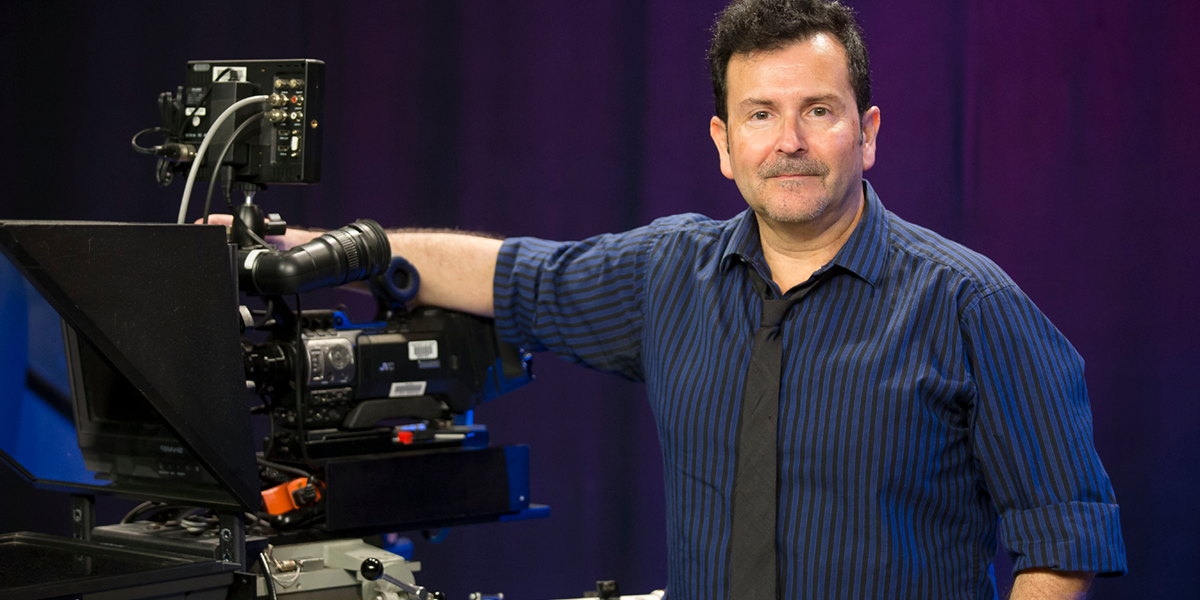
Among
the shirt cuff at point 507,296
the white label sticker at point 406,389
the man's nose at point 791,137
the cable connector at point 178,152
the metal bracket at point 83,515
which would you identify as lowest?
the metal bracket at point 83,515

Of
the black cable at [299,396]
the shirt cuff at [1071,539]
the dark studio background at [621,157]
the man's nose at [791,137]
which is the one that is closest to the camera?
the shirt cuff at [1071,539]

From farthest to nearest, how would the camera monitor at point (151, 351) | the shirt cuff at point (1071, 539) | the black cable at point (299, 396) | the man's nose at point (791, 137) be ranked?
the black cable at point (299, 396), the man's nose at point (791, 137), the shirt cuff at point (1071, 539), the camera monitor at point (151, 351)

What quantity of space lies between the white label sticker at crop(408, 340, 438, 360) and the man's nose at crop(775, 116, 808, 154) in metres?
0.56

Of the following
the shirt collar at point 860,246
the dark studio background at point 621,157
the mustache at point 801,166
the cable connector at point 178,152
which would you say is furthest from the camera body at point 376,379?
the dark studio background at point 621,157

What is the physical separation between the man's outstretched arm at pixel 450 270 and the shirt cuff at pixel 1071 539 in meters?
0.79

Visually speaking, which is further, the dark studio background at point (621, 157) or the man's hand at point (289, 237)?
the dark studio background at point (621, 157)

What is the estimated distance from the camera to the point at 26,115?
2.99 m

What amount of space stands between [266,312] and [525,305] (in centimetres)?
37

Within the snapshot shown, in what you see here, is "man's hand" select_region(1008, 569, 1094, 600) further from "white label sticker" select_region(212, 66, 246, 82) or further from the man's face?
"white label sticker" select_region(212, 66, 246, 82)

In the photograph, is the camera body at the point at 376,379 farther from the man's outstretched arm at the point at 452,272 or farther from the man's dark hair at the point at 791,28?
the man's dark hair at the point at 791,28

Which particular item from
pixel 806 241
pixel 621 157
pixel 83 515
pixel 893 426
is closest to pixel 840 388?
pixel 893 426

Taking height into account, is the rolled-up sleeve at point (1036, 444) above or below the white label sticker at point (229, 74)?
below

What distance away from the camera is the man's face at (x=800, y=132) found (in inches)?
53.2

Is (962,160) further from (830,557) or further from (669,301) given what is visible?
(830,557)
